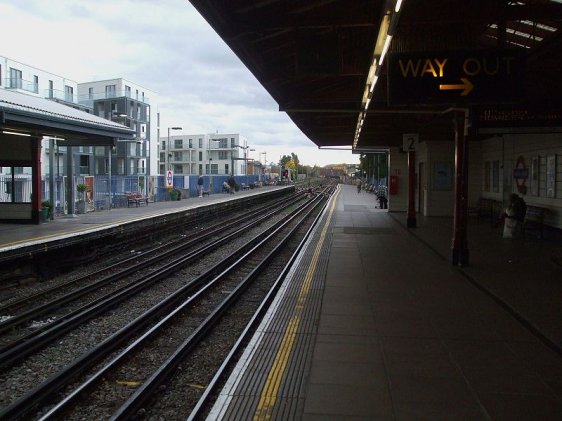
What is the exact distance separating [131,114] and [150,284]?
167ft

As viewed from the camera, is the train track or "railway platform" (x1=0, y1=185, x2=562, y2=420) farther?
the train track

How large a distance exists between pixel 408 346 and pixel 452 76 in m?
4.13

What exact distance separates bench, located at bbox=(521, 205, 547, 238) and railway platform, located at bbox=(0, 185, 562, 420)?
1.87m

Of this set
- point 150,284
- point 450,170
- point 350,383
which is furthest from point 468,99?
point 450,170

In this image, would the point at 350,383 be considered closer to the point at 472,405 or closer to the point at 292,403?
the point at 292,403

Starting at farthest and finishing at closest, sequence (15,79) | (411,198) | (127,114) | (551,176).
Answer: (127,114) < (15,79) < (411,198) < (551,176)

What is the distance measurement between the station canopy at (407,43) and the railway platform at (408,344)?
2896 mm

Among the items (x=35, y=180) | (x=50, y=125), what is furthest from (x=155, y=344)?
(x=35, y=180)

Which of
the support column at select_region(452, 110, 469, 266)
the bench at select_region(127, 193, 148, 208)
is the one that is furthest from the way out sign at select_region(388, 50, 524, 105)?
the bench at select_region(127, 193, 148, 208)

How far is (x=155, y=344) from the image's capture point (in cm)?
720

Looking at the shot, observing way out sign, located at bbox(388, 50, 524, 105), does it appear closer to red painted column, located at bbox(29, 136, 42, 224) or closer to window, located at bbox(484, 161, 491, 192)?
window, located at bbox(484, 161, 491, 192)

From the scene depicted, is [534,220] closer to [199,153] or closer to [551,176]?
[551,176]

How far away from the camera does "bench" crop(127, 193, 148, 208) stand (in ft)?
92.3

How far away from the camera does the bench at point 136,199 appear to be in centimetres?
2814
